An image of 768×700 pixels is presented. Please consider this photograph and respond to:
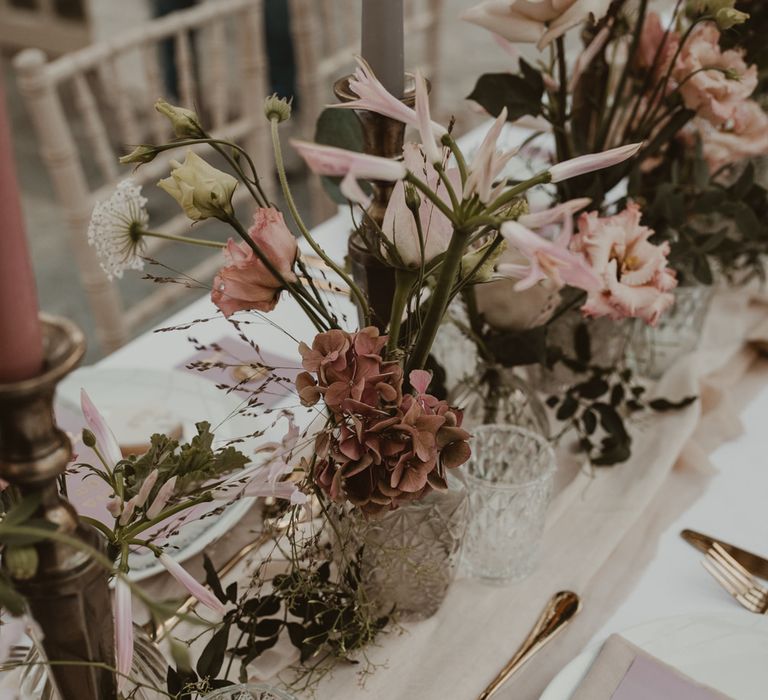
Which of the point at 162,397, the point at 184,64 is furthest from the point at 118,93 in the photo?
the point at 162,397

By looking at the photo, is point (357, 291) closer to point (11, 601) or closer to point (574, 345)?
point (11, 601)

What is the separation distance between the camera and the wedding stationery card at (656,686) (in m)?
0.60

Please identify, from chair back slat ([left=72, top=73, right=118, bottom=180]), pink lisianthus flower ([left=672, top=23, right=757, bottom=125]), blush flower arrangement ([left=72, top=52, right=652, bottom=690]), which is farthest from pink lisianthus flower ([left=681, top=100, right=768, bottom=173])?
chair back slat ([left=72, top=73, right=118, bottom=180])

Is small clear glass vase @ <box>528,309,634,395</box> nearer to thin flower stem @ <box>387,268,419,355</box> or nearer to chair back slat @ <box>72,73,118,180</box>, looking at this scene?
thin flower stem @ <box>387,268,419,355</box>

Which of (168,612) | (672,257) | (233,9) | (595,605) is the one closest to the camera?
(168,612)

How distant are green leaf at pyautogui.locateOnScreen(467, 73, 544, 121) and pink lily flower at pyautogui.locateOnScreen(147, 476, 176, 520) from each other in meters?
0.46

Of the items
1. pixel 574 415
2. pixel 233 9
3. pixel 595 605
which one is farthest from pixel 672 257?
pixel 233 9

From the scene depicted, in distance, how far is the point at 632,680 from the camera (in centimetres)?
61

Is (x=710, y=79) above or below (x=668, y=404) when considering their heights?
above

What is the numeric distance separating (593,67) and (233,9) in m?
0.91

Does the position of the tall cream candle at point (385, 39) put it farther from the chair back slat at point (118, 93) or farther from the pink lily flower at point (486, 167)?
the chair back slat at point (118, 93)

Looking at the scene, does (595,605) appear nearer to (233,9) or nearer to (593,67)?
(593,67)

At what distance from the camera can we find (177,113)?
1.73 ft

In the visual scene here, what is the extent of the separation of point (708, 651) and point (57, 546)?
1.52 feet
